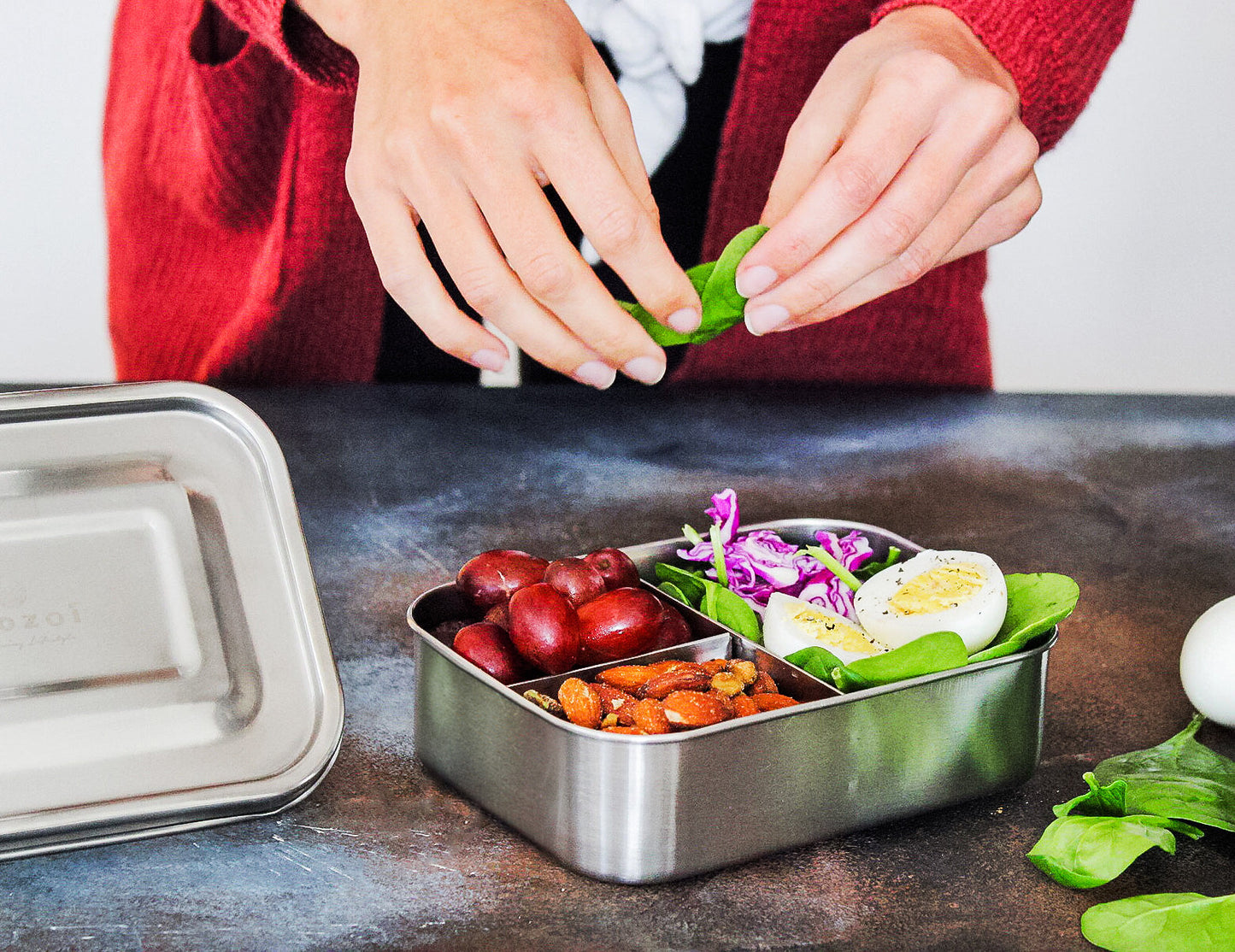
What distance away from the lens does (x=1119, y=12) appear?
4.67 feet

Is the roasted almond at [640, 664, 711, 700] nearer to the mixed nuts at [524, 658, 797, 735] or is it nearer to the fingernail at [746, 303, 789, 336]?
the mixed nuts at [524, 658, 797, 735]

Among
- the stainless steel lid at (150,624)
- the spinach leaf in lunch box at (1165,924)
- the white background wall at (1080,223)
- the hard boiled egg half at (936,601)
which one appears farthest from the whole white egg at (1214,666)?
the white background wall at (1080,223)

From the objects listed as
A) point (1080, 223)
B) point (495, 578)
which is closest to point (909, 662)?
point (495, 578)

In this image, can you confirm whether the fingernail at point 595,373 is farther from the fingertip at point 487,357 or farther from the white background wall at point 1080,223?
the white background wall at point 1080,223

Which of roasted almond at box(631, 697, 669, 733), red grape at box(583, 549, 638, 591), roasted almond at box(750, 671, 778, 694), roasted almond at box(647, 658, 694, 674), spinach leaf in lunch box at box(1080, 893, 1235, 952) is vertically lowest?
spinach leaf in lunch box at box(1080, 893, 1235, 952)

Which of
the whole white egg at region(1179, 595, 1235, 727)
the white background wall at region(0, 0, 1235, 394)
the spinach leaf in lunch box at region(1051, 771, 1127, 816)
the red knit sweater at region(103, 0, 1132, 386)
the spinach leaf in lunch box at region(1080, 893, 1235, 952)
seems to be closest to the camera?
the spinach leaf in lunch box at region(1080, 893, 1235, 952)

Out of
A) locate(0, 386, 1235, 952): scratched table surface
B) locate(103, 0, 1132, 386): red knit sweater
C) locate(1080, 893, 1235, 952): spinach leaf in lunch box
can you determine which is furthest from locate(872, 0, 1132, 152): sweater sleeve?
locate(1080, 893, 1235, 952): spinach leaf in lunch box

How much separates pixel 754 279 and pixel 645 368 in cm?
10

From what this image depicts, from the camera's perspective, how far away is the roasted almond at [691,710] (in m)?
0.68

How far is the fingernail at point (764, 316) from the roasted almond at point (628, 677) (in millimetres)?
290

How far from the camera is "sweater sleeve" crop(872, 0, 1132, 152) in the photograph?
121cm

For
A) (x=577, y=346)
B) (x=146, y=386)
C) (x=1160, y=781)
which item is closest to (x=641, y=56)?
(x=577, y=346)

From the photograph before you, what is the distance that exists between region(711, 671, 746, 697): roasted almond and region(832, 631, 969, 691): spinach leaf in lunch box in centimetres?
6

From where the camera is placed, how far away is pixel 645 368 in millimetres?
897
